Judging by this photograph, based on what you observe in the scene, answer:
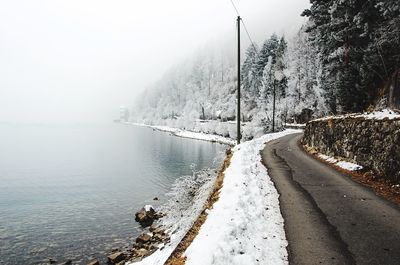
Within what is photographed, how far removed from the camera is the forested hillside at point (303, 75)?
2300 cm

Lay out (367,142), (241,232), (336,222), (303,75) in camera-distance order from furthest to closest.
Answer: (303,75)
(367,142)
(336,222)
(241,232)

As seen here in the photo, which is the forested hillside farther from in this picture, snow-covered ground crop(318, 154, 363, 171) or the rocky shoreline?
the rocky shoreline

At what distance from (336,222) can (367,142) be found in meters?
7.60

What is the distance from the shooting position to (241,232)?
24.6 feet

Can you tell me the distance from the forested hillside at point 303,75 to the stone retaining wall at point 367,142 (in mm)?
5073

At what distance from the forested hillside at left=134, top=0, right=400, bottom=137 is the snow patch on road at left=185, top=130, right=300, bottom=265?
15.6 metres

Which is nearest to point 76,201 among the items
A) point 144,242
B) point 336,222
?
point 144,242

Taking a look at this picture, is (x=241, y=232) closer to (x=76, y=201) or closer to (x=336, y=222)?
(x=336, y=222)

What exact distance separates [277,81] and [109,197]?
185 feet

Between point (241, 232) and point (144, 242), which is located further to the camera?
point (144, 242)

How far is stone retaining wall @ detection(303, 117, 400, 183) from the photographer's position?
1231 centimetres

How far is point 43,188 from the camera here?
34.4 m

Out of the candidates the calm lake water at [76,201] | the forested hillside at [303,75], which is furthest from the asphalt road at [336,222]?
the forested hillside at [303,75]

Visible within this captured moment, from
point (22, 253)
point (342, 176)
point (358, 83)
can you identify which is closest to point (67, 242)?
point (22, 253)
